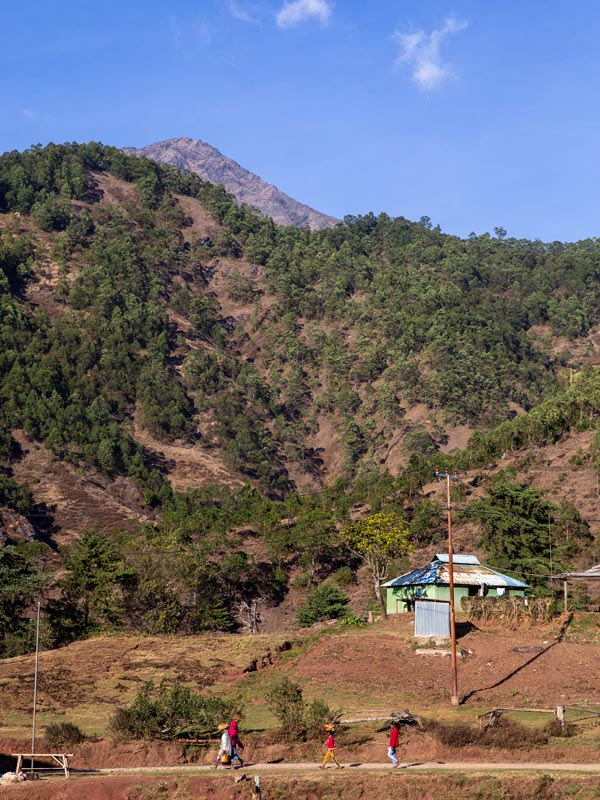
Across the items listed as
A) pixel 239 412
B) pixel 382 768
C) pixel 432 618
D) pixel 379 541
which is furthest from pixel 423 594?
pixel 239 412

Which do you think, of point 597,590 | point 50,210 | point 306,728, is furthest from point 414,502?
point 50,210

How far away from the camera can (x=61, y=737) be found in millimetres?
34938

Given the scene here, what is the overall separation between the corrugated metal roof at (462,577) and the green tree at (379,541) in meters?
11.4

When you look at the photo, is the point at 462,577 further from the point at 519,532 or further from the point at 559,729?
the point at 559,729

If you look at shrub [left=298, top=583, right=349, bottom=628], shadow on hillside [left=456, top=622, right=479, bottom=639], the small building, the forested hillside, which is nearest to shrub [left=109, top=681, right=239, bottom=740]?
shadow on hillside [left=456, top=622, right=479, bottom=639]

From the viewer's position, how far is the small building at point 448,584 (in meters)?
60.5

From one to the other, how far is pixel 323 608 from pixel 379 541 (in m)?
11.4

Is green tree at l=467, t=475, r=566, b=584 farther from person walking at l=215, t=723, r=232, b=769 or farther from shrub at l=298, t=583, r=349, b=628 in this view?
person walking at l=215, t=723, r=232, b=769

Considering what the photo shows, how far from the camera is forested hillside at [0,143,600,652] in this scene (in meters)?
75.5

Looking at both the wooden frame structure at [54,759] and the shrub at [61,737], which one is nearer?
the wooden frame structure at [54,759]

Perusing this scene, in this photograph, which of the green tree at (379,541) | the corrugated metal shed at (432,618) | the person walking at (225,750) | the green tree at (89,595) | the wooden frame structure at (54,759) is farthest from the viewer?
the green tree at (379,541)

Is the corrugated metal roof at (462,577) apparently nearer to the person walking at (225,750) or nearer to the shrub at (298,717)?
the shrub at (298,717)

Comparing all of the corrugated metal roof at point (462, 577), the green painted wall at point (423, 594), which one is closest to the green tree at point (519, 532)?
the corrugated metal roof at point (462, 577)

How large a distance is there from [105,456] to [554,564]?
72.9 m
